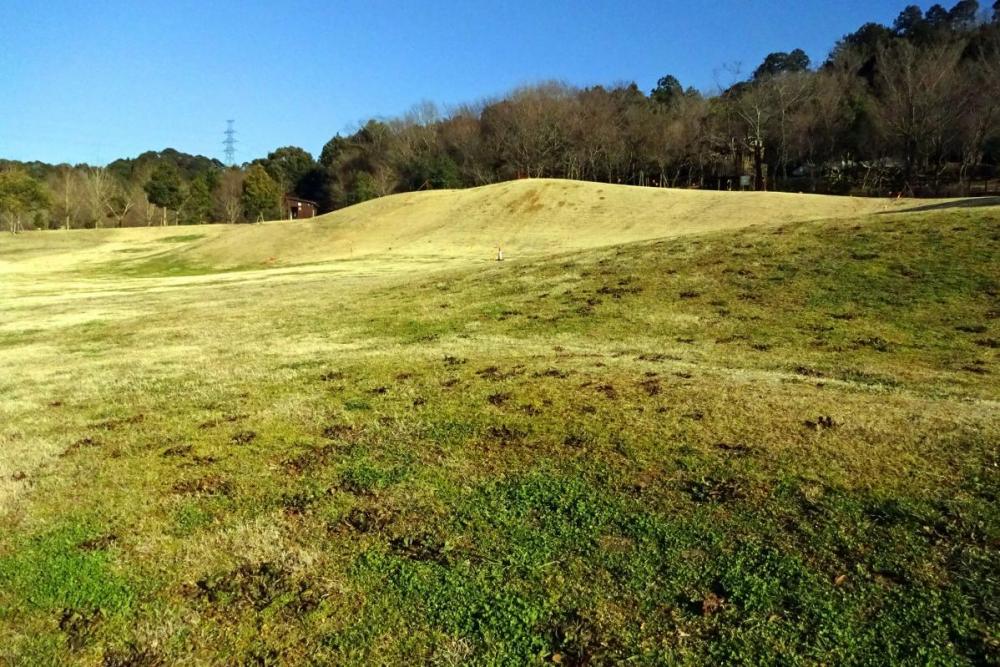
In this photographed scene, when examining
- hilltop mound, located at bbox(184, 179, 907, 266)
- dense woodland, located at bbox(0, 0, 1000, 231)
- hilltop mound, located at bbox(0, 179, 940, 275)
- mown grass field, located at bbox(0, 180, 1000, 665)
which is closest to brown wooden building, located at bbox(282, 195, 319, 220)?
dense woodland, located at bbox(0, 0, 1000, 231)

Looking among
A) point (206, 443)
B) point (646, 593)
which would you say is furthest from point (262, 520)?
point (646, 593)

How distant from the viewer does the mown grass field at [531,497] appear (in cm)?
428

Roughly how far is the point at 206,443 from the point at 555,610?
17.0 ft

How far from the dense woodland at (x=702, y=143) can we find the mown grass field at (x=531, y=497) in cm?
5726

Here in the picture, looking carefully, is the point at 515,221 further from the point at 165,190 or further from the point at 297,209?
the point at 165,190

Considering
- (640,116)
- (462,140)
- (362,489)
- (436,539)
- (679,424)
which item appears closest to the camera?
(436,539)

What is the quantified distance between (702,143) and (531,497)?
8517 centimetres

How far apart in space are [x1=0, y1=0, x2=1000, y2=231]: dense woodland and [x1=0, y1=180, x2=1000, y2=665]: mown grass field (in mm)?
57258

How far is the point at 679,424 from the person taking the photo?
7230 millimetres

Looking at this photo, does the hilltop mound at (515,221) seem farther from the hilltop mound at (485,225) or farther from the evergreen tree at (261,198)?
the evergreen tree at (261,198)

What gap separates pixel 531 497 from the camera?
6.00 meters

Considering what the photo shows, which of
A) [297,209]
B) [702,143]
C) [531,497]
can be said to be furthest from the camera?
[297,209]

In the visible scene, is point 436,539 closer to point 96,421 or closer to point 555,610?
point 555,610

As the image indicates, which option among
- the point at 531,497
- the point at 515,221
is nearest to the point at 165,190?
the point at 515,221
